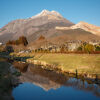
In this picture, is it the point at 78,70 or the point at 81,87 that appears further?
the point at 78,70

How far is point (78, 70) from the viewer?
102ft

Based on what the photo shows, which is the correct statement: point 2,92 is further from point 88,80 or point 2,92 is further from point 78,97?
point 88,80

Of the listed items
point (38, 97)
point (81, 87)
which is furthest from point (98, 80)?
point (38, 97)

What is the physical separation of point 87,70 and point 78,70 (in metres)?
1.85

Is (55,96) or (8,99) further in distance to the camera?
(55,96)

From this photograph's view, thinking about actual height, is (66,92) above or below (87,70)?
below

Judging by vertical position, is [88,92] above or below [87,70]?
below

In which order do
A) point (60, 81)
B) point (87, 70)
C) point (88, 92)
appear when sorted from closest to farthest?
point (88, 92) → point (60, 81) → point (87, 70)

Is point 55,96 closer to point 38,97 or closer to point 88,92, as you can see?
point 38,97

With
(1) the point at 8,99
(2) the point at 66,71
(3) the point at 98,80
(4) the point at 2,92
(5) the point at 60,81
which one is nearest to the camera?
(1) the point at 8,99

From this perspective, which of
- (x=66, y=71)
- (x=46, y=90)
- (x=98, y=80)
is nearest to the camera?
(x=46, y=90)

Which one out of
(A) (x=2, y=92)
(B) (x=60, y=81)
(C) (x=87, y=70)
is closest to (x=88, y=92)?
(B) (x=60, y=81)

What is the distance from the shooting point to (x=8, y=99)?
1745 cm

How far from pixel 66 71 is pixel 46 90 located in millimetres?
11245
